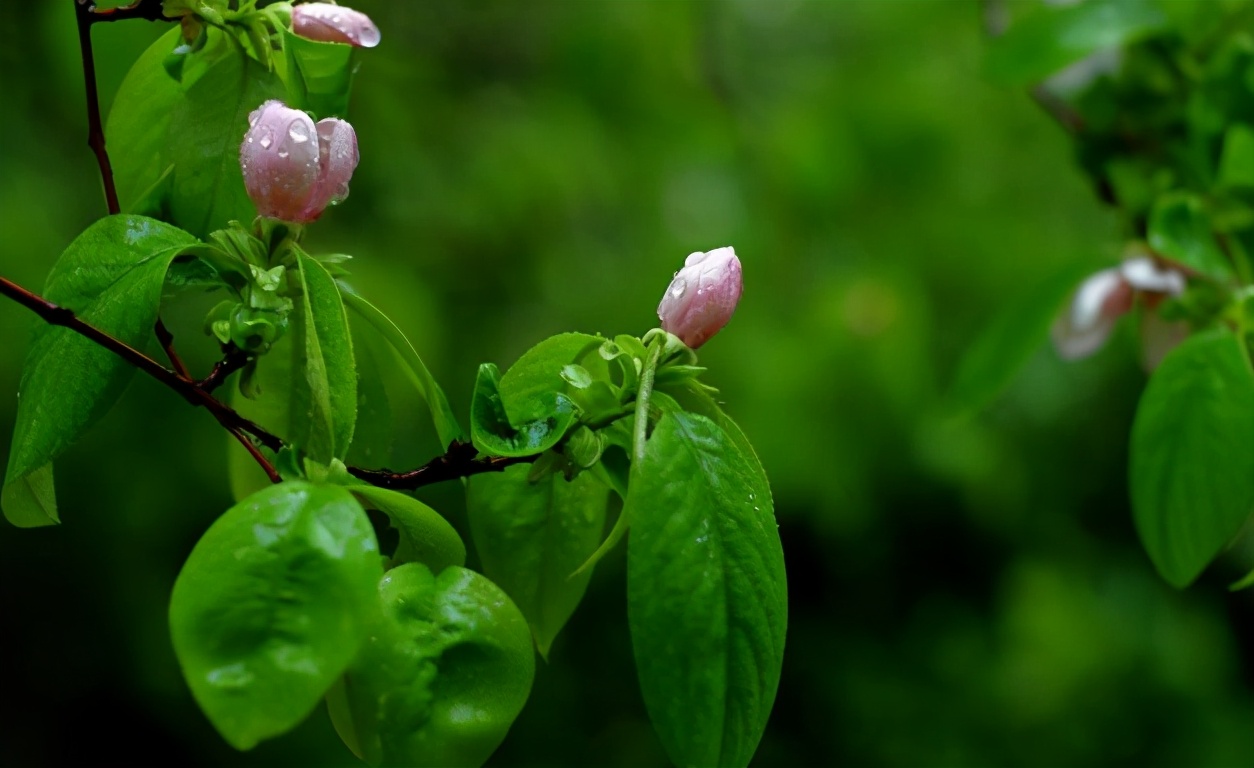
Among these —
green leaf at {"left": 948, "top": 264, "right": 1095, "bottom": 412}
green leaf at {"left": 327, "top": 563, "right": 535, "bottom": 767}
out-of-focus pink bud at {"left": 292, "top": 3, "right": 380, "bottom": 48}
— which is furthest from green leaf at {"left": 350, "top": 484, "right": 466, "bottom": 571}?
green leaf at {"left": 948, "top": 264, "right": 1095, "bottom": 412}

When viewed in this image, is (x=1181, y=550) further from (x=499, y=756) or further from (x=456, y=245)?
(x=499, y=756)

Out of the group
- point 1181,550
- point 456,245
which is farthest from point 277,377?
point 456,245

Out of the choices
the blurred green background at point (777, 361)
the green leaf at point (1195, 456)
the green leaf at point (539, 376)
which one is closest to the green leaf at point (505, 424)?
the green leaf at point (539, 376)

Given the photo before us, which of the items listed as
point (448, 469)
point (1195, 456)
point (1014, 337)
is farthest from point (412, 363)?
point (1014, 337)

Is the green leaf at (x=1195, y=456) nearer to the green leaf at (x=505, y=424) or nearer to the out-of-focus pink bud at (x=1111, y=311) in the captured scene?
the out-of-focus pink bud at (x=1111, y=311)

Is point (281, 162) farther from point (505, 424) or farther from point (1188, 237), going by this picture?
point (1188, 237)
